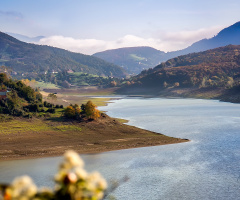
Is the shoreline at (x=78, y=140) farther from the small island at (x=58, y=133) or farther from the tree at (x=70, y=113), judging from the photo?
the tree at (x=70, y=113)

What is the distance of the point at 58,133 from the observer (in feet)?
197

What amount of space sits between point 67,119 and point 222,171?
44.1 metres

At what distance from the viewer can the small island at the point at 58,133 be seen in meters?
49.9

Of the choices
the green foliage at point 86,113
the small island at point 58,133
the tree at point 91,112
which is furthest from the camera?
the green foliage at point 86,113

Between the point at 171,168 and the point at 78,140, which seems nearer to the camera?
the point at 171,168

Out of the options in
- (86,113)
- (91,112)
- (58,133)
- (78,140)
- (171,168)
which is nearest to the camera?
(171,168)

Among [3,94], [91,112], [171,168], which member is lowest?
[171,168]

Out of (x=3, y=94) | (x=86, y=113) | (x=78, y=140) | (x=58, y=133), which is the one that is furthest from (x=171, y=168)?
(x=3, y=94)

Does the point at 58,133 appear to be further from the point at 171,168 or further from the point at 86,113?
the point at 171,168

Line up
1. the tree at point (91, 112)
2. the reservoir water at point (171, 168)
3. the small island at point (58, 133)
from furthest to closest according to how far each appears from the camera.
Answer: the tree at point (91, 112), the small island at point (58, 133), the reservoir water at point (171, 168)

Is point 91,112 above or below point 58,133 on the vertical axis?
above

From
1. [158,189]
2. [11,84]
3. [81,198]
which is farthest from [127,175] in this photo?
[11,84]

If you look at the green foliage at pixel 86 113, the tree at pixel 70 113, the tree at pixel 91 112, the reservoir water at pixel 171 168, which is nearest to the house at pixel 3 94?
the tree at pixel 70 113

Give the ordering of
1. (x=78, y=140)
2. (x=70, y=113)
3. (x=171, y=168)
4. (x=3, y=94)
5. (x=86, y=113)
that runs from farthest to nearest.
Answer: (x=3, y=94), (x=70, y=113), (x=86, y=113), (x=78, y=140), (x=171, y=168)
